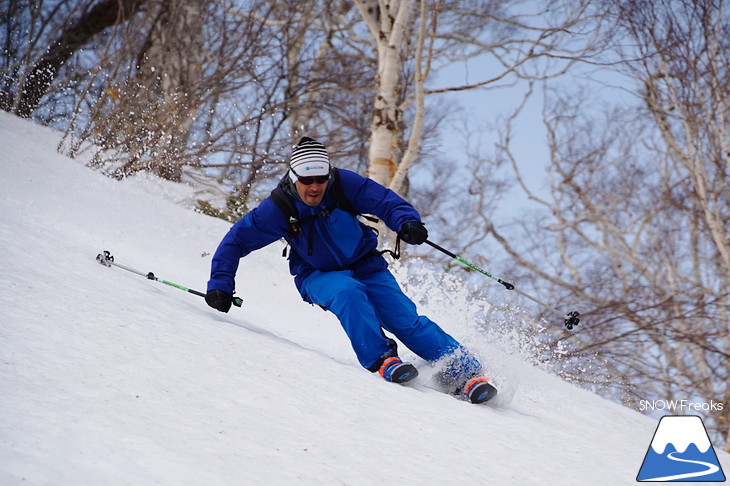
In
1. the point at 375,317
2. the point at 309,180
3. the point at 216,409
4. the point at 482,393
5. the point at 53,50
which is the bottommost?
the point at 216,409

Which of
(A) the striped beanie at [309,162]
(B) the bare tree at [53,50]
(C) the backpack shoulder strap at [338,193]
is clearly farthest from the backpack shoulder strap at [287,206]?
(B) the bare tree at [53,50]

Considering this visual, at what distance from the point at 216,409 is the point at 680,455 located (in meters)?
1.79

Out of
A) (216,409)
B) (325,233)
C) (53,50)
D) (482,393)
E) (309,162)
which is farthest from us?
(53,50)

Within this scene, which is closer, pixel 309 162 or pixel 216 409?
pixel 216 409

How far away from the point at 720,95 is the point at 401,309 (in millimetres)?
4666

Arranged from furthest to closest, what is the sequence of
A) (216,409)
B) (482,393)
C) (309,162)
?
(309,162) < (482,393) < (216,409)

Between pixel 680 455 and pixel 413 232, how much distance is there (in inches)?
59.3

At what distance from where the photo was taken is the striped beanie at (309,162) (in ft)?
9.88

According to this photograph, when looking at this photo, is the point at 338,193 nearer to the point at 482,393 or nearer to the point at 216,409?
the point at 482,393

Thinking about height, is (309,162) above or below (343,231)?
above

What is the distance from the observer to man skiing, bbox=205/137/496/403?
2.99m

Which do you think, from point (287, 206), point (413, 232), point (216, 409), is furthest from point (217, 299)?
point (216, 409)

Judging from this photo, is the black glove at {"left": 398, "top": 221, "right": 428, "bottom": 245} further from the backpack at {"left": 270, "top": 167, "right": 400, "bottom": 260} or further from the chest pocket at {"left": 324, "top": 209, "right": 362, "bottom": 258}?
the chest pocket at {"left": 324, "top": 209, "right": 362, "bottom": 258}

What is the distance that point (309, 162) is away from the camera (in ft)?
9.89
